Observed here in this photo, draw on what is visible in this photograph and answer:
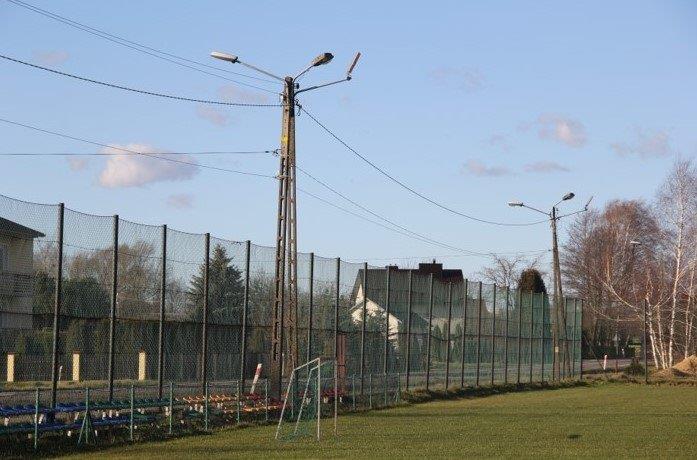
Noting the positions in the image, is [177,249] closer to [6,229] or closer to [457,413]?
[6,229]

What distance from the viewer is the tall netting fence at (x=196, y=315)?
20.1 meters

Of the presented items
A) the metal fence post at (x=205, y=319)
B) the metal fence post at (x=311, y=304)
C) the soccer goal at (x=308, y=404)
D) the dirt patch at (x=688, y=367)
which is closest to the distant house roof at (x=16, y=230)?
the soccer goal at (x=308, y=404)

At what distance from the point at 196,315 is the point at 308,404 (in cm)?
314

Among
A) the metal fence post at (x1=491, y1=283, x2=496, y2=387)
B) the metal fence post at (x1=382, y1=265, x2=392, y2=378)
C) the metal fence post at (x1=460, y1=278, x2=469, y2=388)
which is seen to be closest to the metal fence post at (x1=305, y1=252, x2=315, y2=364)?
the metal fence post at (x1=382, y1=265, x2=392, y2=378)

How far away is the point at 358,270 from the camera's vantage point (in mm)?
34062

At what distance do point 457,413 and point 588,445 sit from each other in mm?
9485

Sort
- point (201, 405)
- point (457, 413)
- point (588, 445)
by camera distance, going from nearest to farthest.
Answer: point (588, 445), point (201, 405), point (457, 413)

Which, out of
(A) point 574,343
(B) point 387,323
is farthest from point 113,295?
(A) point 574,343

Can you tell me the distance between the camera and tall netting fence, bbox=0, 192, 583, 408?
66.0 feet

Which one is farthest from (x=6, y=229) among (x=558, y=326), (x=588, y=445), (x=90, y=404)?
(x=558, y=326)

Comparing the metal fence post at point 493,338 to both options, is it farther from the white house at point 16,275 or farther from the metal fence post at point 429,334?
the white house at point 16,275

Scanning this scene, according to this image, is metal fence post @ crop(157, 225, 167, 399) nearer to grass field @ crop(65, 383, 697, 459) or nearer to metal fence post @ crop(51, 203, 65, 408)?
grass field @ crop(65, 383, 697, 459)

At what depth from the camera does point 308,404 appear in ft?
83.0

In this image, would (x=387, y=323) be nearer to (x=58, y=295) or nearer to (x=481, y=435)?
(x=481, y=435)
